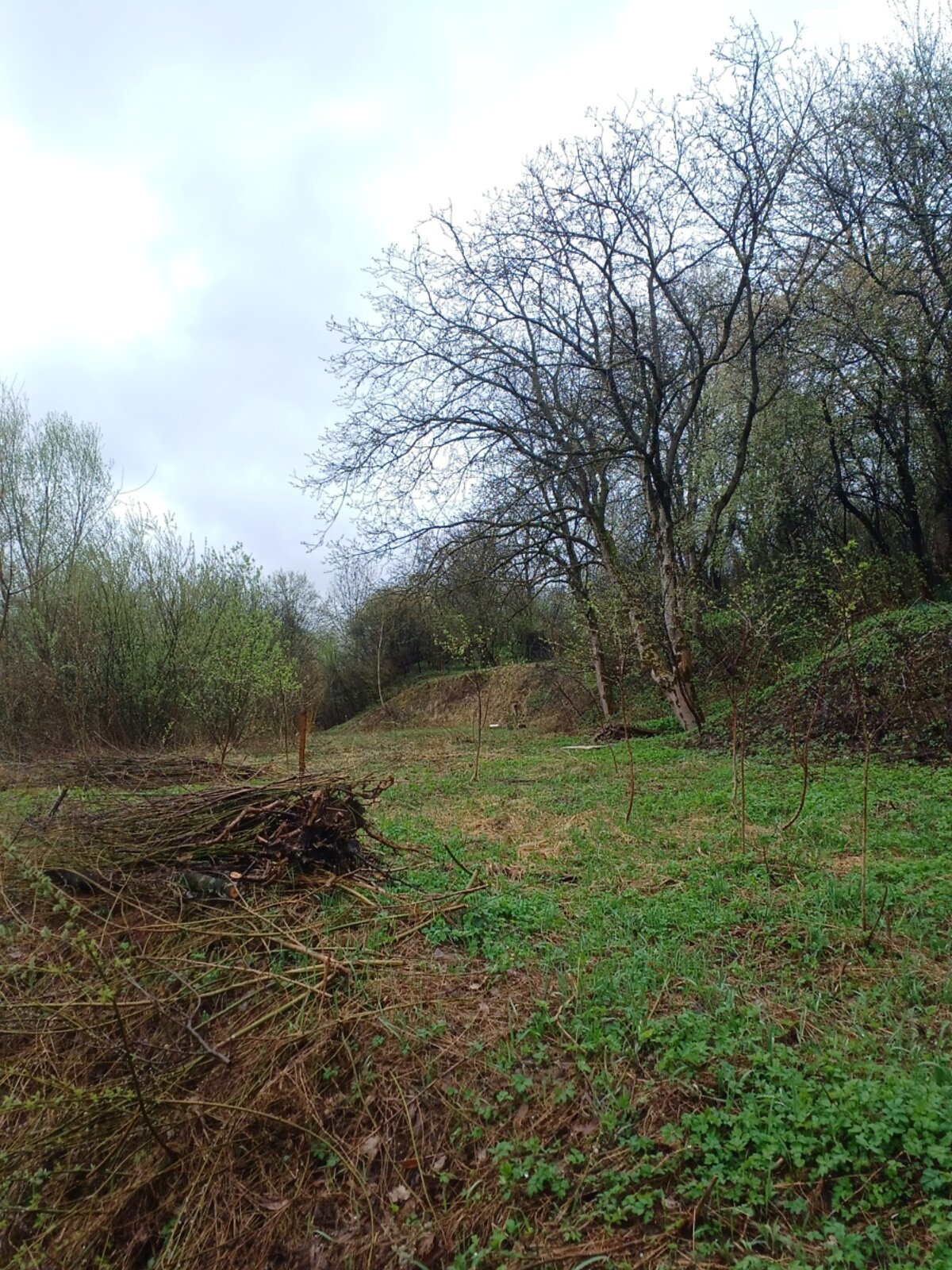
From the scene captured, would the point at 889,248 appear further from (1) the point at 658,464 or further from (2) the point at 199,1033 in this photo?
(2) the point at 199,1033

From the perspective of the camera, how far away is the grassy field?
191 centimetres

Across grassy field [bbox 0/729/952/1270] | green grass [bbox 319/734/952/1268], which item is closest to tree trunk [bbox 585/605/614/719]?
green grass [bbox 319/734/952/1268]

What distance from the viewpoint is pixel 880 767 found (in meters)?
6.79

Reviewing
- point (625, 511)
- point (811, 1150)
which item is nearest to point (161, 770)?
point (811, 1150)

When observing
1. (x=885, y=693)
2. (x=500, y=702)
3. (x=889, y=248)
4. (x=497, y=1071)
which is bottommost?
(x=497, y=1071)

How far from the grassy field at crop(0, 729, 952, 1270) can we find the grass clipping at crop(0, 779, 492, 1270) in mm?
14

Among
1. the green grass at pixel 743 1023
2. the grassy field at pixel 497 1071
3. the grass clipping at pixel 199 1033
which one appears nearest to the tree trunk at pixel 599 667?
the green grass at pixel 743 1023

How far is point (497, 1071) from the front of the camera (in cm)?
249

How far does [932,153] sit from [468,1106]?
13.2 metres

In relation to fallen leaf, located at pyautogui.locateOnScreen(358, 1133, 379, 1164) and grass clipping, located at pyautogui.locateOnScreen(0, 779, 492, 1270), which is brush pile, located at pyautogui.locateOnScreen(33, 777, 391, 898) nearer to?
grass clipping, located at pyautogui.locateOnScreen(0, 779, 492, 1270)

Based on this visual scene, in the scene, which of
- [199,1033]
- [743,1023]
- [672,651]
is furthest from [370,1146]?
[672,651]

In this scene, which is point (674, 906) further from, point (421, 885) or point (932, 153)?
point (932, 153)

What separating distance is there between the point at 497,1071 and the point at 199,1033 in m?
1.45

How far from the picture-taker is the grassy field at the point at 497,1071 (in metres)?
1.91
